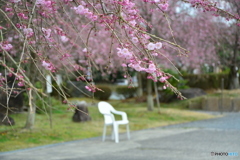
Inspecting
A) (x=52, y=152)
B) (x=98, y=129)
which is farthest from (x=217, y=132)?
(x=52, y=152)

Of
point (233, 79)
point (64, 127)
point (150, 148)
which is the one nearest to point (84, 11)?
point (150, 148)

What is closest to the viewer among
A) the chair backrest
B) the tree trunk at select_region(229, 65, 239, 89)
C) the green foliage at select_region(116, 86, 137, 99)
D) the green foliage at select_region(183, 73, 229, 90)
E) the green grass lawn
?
the chair backrest

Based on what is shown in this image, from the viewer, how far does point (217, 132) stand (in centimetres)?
992

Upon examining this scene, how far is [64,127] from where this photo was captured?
11.8 m

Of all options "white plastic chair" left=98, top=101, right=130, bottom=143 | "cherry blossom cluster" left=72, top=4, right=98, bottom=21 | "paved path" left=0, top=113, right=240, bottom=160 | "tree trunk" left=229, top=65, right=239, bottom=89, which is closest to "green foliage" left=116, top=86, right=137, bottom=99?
"tree trunk" left=229, top=65, right=239, bottom=89

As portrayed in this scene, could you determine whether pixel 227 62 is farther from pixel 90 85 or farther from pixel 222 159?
pixel 90 85

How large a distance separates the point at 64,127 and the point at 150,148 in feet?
15.1

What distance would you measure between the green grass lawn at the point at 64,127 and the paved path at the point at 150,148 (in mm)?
715

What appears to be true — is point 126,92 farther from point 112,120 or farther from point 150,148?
point 150,148

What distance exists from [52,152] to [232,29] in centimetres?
1146

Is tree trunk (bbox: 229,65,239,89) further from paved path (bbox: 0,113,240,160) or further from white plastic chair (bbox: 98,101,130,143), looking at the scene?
white plastic chair (bbox: 98,101,130,143)

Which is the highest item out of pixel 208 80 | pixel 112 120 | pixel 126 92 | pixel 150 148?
pixel 208 80

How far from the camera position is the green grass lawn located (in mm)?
9430

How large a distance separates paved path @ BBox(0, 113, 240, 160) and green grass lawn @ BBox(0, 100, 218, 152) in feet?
2.35
